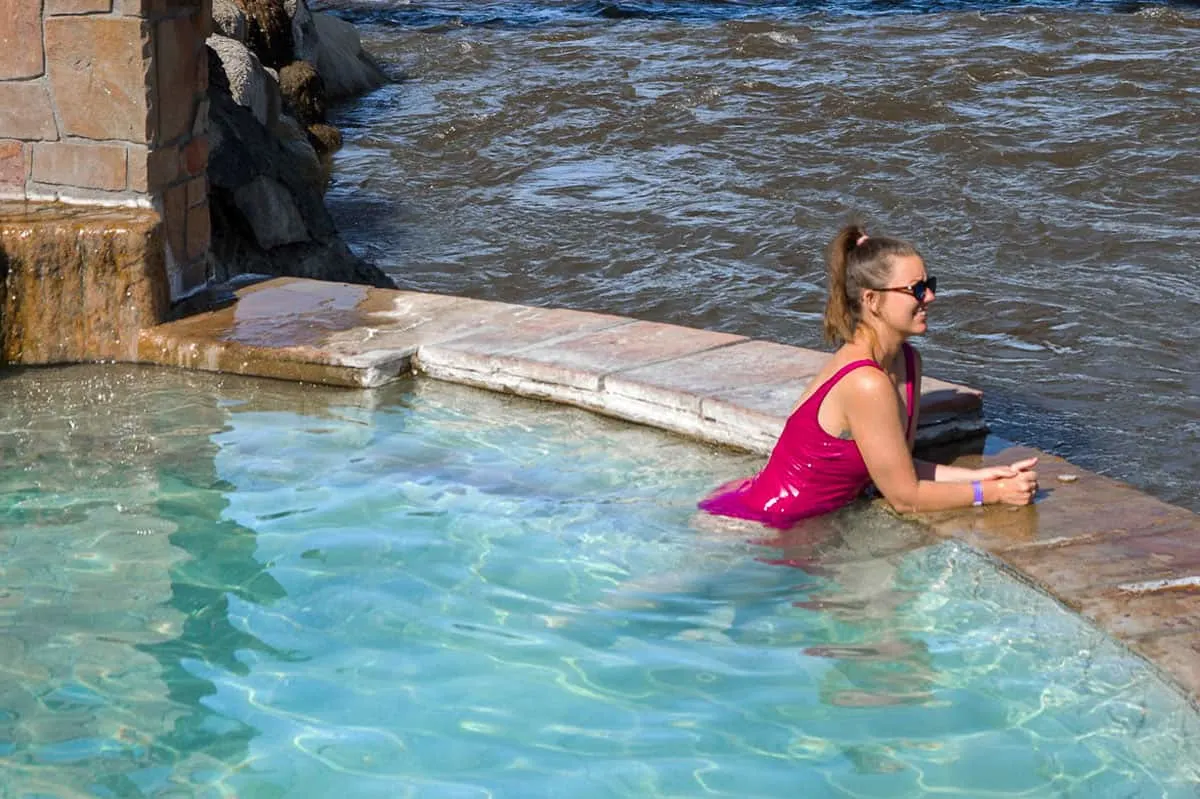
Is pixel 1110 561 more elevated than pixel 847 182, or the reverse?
pixel 847 182

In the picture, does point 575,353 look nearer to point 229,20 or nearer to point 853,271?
point 853,271

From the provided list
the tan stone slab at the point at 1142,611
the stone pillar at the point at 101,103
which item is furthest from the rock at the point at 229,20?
the tan stone slab at the point at 1142,611

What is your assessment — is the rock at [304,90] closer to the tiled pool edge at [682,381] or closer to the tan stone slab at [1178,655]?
the tiled pool edge at [682,381]

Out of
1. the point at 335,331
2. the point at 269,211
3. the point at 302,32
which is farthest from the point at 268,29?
the point at 335,331

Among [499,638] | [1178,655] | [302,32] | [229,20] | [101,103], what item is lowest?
[499,638]

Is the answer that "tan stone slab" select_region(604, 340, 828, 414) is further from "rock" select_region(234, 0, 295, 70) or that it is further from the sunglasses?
"rock" select_region(234, 0, 295, 70)

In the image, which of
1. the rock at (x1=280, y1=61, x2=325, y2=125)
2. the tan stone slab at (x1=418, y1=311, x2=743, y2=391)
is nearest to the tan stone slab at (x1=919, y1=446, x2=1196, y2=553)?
the tan stone slab at (x1=418, y1=311, x2=743, y2=391)

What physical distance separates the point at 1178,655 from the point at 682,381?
6.46ft

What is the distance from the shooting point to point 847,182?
11367 millimetres

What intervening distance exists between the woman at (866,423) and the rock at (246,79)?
6.94 metres

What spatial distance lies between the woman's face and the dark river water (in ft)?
8.13

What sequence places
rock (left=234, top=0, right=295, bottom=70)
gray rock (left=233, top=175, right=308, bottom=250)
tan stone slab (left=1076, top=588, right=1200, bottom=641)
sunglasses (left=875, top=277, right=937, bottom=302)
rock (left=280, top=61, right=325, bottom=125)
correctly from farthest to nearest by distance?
1. rock (left=280, top=61, right=325, bottom=125)
2. rock (left=234, top=0, right=295, bottom=70)
3. gray rock (left=233, top=175, right=308, bottom=250)
4. sunglasses (left=875, top=277, right=937, bottom=302)
5. tan stone slab (left=1076, top=588, right=1200, bottom=641)

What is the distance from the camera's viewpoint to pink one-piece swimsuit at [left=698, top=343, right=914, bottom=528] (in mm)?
4090

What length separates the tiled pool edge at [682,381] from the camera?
3.56m
